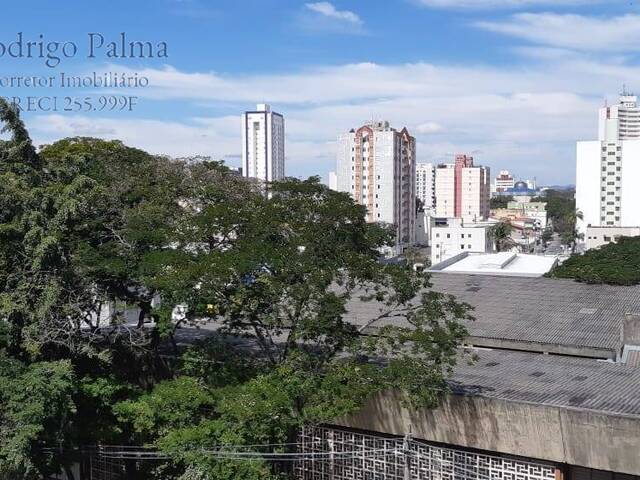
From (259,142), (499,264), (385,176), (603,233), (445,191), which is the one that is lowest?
(499,264)

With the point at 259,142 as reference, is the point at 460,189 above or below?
below

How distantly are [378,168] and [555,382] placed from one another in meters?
64.0

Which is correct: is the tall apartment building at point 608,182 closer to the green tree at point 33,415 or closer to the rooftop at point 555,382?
the rooftop at point 555,382

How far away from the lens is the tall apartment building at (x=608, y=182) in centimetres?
7869

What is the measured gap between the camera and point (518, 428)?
12625mm

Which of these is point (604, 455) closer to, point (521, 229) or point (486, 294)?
point (486, 294)

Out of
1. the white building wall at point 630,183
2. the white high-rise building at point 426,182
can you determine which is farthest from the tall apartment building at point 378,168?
the white high-rise building at point 426,182

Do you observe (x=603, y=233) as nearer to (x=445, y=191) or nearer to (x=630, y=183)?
(x=630, y=183)

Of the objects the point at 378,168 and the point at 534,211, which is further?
the point at 534,211

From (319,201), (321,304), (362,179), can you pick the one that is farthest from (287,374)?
(362,179)

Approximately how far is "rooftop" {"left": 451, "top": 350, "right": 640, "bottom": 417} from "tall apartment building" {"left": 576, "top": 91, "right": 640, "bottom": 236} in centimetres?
6799

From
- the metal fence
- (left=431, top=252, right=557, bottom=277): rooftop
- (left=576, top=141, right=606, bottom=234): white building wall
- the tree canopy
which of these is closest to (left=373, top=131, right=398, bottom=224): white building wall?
(left=576, top=141, right=606, bottom=234): white building wall

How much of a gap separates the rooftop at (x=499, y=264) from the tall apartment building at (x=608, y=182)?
41.1 m

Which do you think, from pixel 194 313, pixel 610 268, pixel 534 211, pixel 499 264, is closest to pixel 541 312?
pixel 610 268
